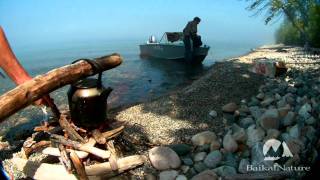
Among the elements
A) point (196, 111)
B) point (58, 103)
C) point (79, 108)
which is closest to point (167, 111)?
point (196, 111)

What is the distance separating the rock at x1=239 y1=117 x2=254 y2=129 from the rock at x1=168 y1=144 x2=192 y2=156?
1287mm

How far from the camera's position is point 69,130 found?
513cm

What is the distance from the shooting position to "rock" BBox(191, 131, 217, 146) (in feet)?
18.8

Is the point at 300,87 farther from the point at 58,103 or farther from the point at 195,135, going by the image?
the point at 58,103

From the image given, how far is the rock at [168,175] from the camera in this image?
4824mm

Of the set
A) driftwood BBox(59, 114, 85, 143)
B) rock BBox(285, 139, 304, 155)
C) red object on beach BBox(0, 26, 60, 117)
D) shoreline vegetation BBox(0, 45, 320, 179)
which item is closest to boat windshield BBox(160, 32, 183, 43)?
shoreline vegetation BBox(0, 45, 320, 179)

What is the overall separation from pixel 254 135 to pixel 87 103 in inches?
112

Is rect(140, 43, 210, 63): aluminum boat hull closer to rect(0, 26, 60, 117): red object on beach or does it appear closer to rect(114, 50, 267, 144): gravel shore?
rect(114, 50, 267, 144): gravel shore

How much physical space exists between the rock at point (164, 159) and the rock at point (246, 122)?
171cm

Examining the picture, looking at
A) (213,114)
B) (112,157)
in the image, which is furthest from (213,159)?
(213,114)

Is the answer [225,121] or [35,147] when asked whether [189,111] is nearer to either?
[225,121]

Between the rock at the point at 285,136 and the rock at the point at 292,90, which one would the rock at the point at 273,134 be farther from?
the rock at the point at 292,90

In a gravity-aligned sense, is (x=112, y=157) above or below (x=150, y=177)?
above

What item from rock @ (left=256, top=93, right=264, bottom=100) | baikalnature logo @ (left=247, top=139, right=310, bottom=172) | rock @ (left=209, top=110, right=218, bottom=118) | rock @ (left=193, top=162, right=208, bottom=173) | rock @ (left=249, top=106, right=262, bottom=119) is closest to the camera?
baikalnature logo @ (left=247, top=139, right=310, bottom=172)
